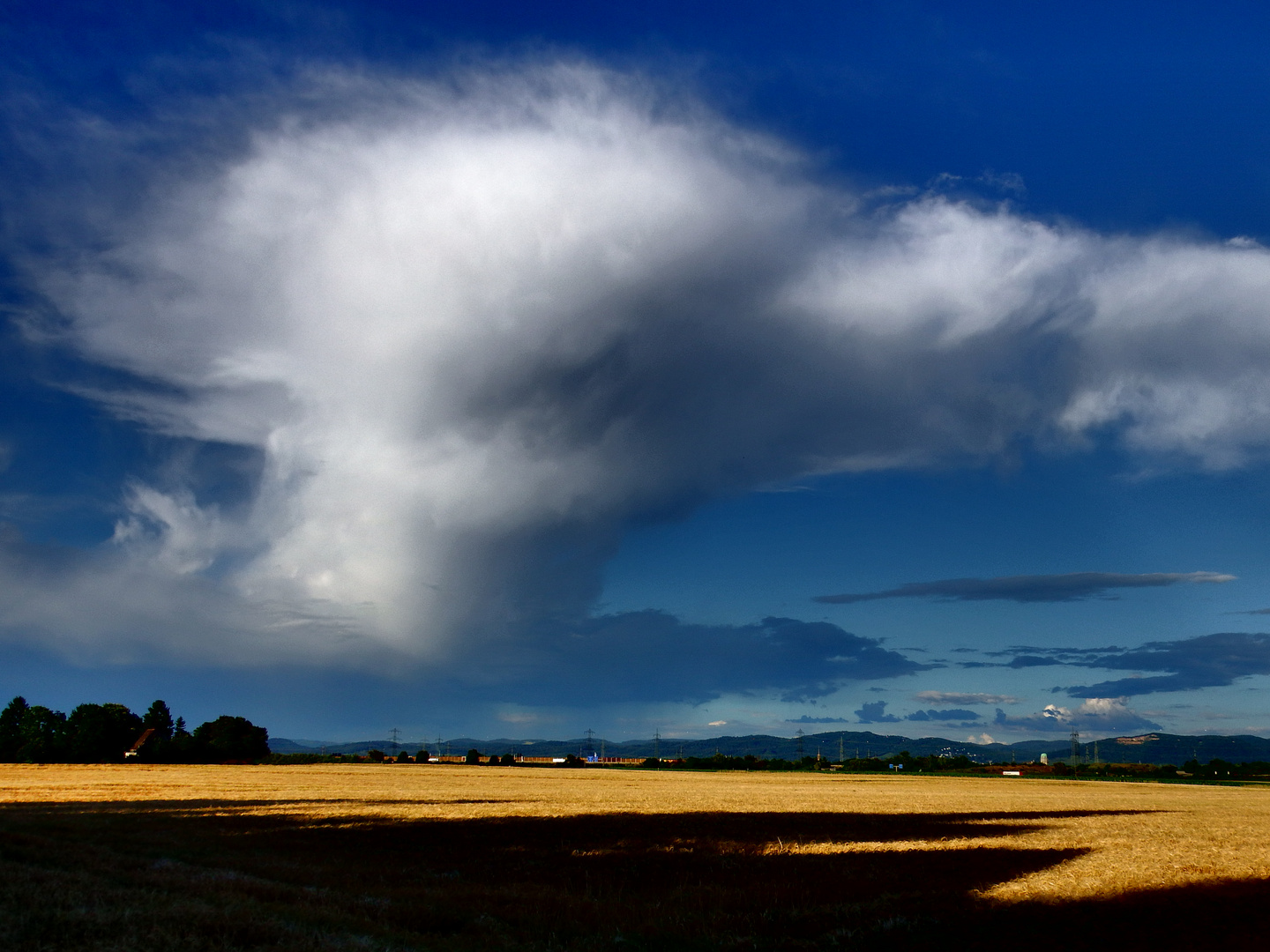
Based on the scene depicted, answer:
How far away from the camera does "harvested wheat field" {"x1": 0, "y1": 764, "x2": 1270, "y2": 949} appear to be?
13.8 meters

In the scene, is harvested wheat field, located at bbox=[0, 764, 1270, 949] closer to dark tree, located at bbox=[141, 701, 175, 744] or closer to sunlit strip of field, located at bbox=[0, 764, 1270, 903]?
sunlit strip of field, located at bbox=[0, 764, 1270, 903]

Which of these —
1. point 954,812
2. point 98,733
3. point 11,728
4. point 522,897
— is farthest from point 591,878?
point 11,728

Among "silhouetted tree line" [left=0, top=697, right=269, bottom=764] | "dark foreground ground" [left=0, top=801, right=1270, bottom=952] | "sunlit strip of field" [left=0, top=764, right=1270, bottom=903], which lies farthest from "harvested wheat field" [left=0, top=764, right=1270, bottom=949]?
"silhouetted tree line" [left=0, top=697, right=269, bottom=764]

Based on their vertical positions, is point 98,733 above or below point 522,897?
below

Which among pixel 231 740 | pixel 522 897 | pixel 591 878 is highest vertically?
pixel 522 897

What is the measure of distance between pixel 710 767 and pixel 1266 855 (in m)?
159

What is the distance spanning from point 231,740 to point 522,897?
505 ft

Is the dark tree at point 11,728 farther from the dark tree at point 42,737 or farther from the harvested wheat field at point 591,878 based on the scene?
the harvested wheat field at point 591,878

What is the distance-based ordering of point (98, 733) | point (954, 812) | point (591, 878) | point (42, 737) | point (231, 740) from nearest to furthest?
point (591, 878), point (954, 812), point (98, 733), point (42, 737), point (231, 740)

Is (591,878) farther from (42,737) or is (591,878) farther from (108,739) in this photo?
(42,737)

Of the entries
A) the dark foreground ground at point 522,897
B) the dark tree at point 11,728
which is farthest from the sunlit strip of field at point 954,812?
the dark tree at point 11,728

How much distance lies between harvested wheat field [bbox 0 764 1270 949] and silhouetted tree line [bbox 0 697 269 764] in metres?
109

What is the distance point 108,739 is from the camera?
135875mm

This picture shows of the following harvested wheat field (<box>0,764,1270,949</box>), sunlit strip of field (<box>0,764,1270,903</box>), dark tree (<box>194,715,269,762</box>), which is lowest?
dark tree (<box>194,715,269,762</box>)
